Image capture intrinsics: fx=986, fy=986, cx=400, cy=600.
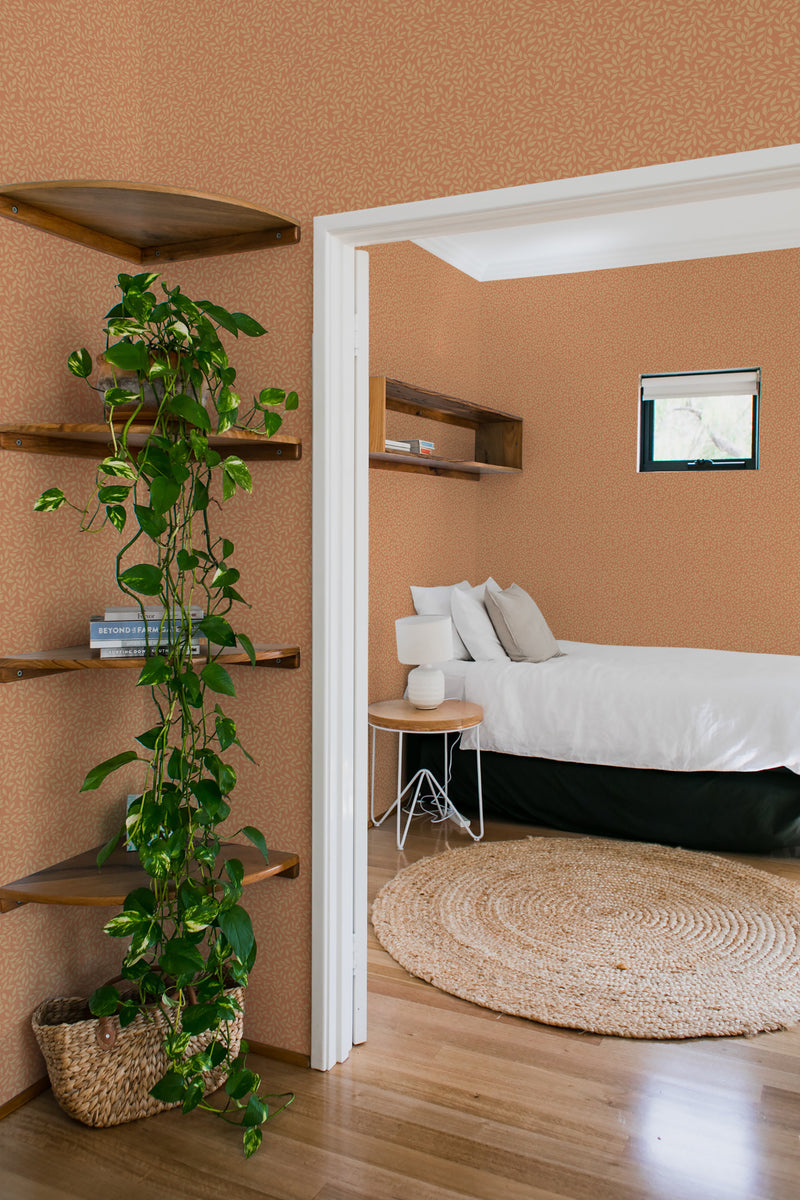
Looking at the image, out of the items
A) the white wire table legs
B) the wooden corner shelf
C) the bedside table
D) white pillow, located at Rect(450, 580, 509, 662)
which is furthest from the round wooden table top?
the wooden corner shelf

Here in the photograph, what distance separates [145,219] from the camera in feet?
7.49

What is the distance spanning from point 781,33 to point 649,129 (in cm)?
28

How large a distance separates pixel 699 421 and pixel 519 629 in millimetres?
1816

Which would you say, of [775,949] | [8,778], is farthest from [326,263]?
[775,949]

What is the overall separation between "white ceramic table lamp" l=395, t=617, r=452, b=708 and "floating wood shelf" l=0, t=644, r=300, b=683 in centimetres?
166

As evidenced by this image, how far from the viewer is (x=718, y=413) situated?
5551 millimetres

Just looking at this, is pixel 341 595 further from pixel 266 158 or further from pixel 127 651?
pixel 266 158

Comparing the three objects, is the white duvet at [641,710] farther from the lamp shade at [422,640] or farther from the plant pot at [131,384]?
the plant pot at [131,384]

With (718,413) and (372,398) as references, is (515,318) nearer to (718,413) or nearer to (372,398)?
(718,413)

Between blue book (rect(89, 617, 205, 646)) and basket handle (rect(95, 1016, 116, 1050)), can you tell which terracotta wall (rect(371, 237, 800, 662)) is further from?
basket handle (rect(95, 1016, 116, 1050))

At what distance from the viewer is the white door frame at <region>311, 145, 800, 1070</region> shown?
2283 mm

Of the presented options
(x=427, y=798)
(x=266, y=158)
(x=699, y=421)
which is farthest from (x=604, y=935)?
(x=699, y=421)

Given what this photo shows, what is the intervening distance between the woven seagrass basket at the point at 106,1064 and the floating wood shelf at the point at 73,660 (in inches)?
30.7

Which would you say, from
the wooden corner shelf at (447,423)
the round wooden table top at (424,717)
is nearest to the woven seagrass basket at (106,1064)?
the round wooden table top at (424,717)
